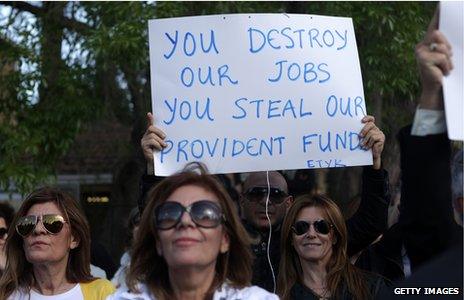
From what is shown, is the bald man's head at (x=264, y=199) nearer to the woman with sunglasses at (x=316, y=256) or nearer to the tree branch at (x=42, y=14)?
the woman with sunglasses at (x=316, y=256)

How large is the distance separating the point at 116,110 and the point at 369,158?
6.64 metres

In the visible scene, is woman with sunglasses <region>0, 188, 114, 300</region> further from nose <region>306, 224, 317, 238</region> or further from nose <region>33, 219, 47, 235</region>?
nose <region>306, 224, 317, 238</region>

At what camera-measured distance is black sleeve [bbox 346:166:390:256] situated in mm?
4035

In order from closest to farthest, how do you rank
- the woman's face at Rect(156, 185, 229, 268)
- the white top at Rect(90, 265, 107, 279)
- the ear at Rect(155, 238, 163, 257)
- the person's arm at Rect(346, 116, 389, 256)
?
the woman's face at Rect(156, 185, 229, 268)
the ear at Rect(155, 238, 163, 257)
the person's arm at Rect(346, 116, 389, 256)
the white top at Rect(90, 265, 107, 279)

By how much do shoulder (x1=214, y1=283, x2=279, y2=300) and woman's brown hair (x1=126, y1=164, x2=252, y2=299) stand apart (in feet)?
0.08

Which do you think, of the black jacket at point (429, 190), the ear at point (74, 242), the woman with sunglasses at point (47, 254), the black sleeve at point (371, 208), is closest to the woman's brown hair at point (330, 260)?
the black sleeve at point (371, 208)

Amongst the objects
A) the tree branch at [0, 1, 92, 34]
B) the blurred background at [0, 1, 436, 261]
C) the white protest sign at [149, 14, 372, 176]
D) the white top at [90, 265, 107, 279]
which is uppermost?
the tree branch at [0, 1, 92, 34]

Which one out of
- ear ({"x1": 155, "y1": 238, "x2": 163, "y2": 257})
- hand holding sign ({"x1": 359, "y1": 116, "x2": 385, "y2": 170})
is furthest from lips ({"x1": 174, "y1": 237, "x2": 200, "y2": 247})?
hand holding sign ({"x1": 359, "y1": 116, "x2": 385, "y2": 170})

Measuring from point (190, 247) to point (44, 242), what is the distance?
1287 millimetres

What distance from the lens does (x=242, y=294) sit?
273cm

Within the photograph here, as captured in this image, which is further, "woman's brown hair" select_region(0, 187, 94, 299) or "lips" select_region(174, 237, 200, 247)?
"woman's brown hair" select_region(0, 187, 94, 299)

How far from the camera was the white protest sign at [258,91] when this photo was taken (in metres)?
4.04

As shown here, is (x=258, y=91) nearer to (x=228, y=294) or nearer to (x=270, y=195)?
(x=270, y=195)

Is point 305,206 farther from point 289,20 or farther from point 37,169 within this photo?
point 37,169
